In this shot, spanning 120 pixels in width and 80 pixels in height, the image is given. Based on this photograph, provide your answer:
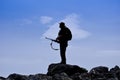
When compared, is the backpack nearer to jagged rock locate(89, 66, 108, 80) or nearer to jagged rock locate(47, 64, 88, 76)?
jagged rock locate(47, 64, 88, 76)

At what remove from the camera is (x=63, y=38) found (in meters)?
23.7

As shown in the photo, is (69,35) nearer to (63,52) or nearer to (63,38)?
(63,38)

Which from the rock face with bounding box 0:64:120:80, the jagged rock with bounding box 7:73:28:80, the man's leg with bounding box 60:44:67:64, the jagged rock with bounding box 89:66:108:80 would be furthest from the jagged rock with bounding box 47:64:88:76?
the jagged rock with bounding box 7:73:28:80

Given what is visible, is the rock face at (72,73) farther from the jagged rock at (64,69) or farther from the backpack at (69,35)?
the backpack at (69,35)

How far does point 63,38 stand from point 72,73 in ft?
9.10

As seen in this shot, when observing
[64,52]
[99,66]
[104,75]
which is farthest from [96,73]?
[64,52]

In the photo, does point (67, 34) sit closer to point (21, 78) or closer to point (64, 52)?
point (64, 52)

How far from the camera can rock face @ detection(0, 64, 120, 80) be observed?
64.6 feet

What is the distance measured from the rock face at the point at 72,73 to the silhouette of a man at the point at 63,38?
2.96 ft

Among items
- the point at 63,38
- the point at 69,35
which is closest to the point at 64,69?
the point at 63,38

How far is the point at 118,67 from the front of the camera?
23.1 meters

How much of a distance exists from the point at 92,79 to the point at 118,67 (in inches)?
188

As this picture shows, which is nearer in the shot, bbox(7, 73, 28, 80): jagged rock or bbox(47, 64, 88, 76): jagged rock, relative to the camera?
bbox(7, 73, 28, 80): jagged rock

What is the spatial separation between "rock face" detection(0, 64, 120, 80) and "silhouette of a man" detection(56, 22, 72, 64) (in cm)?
90
